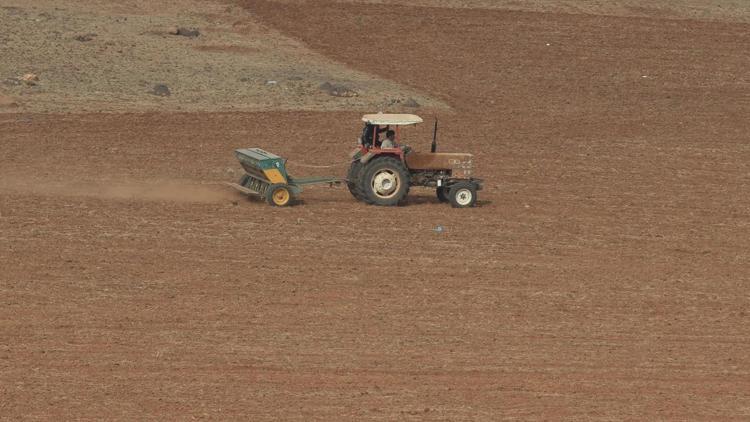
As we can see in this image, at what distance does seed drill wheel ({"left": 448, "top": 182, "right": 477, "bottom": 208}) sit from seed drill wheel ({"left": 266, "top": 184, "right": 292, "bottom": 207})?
279 cm

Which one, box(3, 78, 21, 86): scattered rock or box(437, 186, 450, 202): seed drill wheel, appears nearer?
box(437, 186, 450, 202): seed drill wheel

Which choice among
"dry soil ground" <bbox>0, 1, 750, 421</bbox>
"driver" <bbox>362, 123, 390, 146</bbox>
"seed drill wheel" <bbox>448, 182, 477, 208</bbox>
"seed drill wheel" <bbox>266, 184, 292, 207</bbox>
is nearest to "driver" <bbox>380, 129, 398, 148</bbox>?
"driver" <bbox>362, 123, 390, 146</bbox>

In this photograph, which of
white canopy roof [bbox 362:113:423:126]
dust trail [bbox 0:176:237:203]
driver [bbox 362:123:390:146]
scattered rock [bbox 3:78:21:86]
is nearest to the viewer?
white canopy roof [bbox 362:113:423:126]

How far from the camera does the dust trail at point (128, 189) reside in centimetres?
2275

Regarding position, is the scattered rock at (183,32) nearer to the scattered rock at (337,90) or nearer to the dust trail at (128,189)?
the scattered rock at (337,90)

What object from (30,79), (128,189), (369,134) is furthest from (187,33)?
(369,134)

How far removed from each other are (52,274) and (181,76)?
681 inches

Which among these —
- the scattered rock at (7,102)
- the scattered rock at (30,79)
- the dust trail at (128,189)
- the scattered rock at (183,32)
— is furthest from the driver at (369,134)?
the scattered rock at (183,32)

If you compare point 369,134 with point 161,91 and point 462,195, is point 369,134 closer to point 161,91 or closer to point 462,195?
point 462,195

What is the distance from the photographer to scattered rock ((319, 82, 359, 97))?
34000 mm

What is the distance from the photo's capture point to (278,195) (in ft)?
72.9

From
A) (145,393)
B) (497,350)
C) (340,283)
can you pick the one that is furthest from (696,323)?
(145,393)

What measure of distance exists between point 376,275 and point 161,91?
1569 cm

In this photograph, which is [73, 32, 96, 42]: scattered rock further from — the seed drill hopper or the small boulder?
the seed drill hopper
